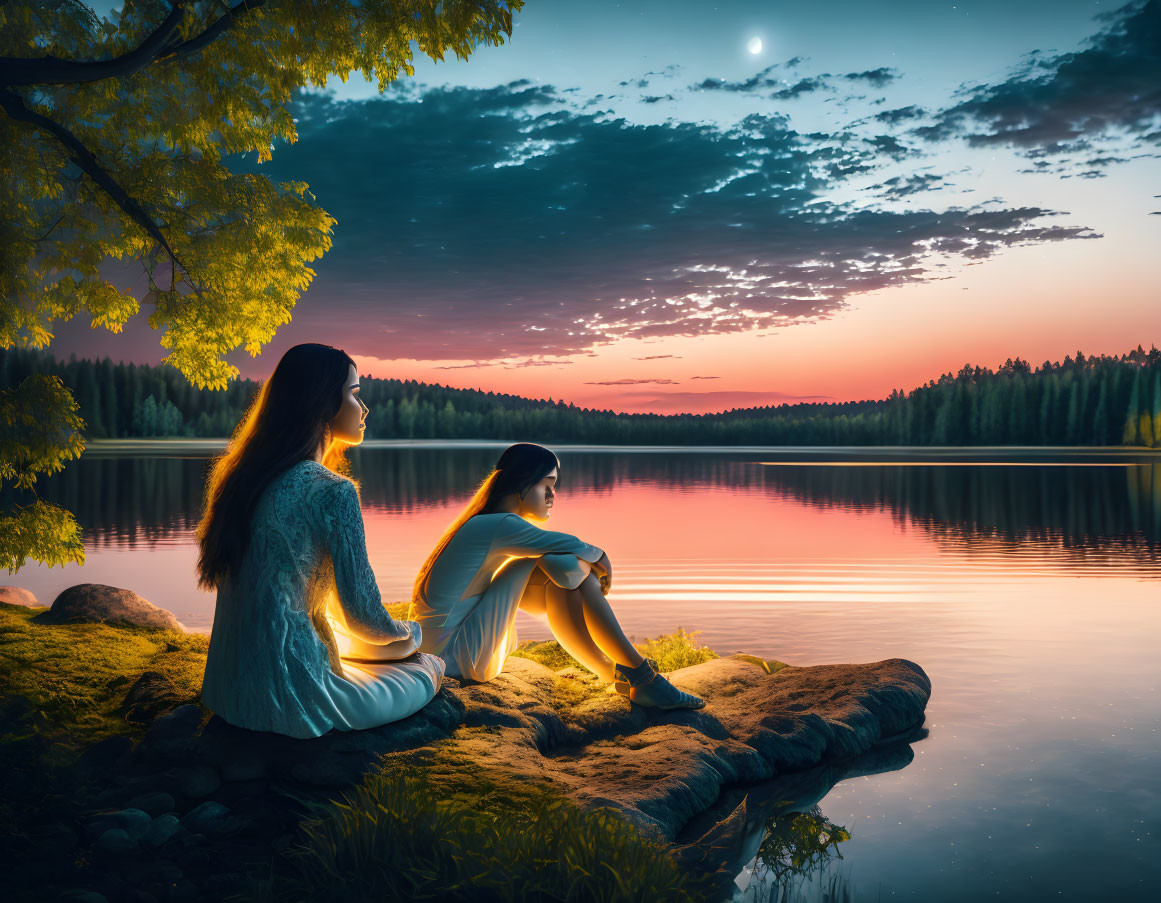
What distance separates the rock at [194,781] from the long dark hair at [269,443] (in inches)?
37.2

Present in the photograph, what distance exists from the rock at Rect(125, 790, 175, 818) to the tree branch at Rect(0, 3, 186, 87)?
16.6ft

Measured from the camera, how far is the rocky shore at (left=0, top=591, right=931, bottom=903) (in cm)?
357

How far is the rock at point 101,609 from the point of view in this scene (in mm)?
8023

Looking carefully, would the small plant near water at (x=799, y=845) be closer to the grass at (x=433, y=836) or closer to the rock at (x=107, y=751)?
the grass at (x=433, y=836)

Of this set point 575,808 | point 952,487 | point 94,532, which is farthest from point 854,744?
point 952,487

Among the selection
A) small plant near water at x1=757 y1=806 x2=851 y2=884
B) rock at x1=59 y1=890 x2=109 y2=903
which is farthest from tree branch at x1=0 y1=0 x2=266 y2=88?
small plant near water at x1=757 y1=806 x2=851 y2=884

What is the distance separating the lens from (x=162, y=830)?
3.68m

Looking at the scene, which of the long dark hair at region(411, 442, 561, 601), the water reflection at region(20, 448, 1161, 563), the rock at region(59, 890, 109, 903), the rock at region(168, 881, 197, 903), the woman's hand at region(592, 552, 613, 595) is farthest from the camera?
the water reflection at region(20, 448, 1161, 563)

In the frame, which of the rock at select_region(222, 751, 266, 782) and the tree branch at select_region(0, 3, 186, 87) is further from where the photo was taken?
the tree branch at select_region(0, 3, 186, 87)

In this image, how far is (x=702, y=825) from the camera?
4648 millimetres

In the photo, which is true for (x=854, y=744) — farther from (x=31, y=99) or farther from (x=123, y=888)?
(x=31, y=99)

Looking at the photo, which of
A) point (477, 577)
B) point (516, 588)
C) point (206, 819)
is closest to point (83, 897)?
point (206, 819)

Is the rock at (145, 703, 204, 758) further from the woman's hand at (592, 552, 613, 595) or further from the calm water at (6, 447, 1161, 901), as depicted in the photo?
the calm water at (6, 447, 1161, 901)

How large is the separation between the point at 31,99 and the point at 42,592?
25.9 ft
